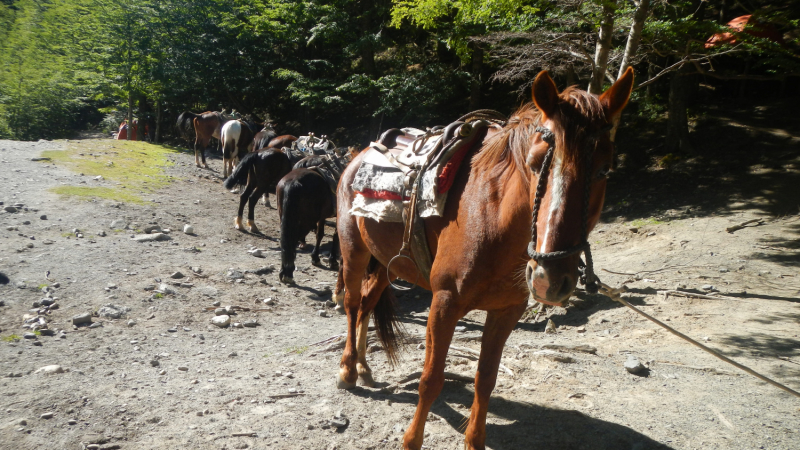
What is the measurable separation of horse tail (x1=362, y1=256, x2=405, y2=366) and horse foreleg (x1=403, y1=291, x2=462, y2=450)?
1209 mm

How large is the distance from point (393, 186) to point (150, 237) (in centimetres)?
623

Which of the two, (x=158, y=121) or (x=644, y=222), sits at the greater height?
(x=158, y=121)

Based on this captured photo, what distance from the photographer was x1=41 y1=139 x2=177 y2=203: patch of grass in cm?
980

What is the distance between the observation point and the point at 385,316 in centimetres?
416

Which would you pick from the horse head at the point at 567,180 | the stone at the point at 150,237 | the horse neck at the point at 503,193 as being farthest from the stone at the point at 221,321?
the horse head at the point at 567,180

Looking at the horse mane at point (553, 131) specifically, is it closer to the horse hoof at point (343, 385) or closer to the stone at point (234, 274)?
the horse hoof at point (343, 385)

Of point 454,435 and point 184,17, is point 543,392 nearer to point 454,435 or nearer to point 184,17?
point 454,435

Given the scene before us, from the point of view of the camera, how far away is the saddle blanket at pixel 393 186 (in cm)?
276

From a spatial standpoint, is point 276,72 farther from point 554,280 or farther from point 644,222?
point 554,280

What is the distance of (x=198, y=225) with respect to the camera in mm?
9688

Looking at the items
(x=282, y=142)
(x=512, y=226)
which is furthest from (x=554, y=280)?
(x=282, y=142)

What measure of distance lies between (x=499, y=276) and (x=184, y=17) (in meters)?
25.0

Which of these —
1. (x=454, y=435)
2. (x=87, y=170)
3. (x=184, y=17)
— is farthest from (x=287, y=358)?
(x=184, y=17)

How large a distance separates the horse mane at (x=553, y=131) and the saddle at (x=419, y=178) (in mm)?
165
